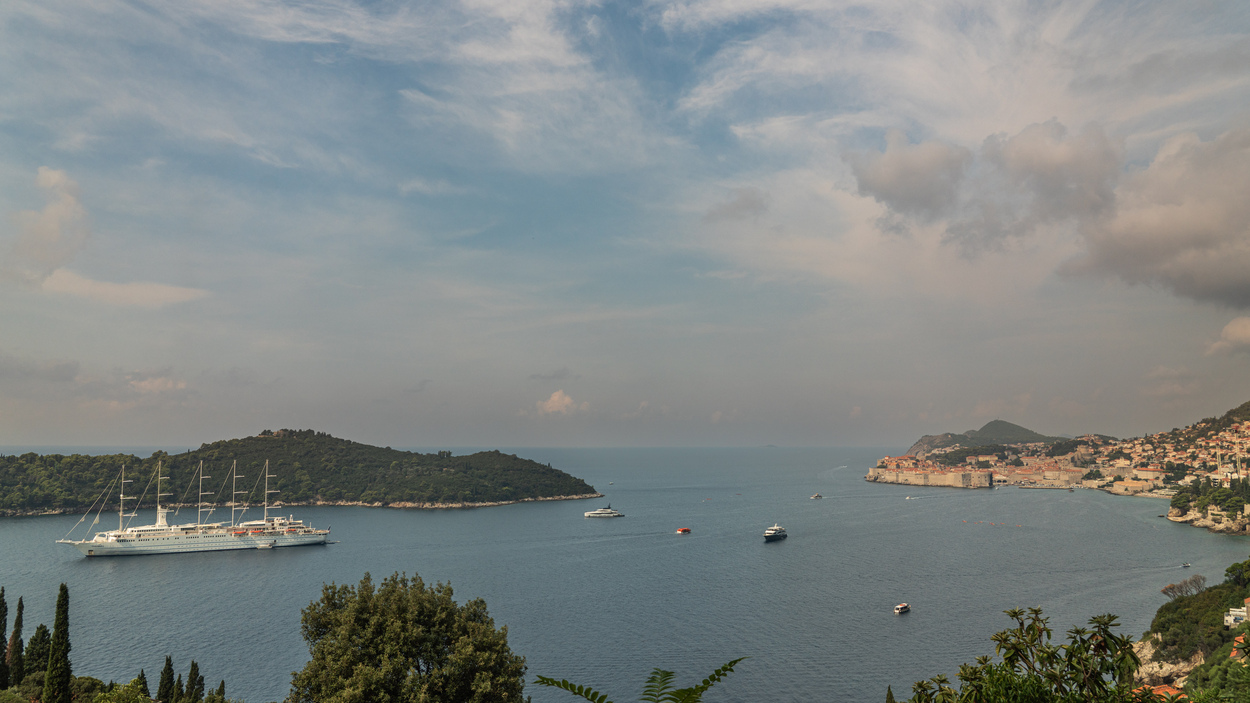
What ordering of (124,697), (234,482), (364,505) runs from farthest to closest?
1. (364,505)
2. (234,482)
3. (124,697)

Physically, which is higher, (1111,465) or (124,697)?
(1111,465)

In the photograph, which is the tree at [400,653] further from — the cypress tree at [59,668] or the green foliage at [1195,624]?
the green foliage at [1195,624]

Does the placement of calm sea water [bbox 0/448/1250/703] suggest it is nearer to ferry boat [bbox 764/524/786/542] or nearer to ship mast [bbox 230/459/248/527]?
→ ferry boat [bbox 764/524/786/542]

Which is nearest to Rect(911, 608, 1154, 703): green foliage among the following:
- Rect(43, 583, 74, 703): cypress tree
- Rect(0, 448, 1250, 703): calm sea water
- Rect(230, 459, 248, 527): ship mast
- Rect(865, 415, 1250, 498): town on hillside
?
Rect(0, 448, 1250, 703): calm sea water

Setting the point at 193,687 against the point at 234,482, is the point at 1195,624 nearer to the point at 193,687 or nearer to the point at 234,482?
the point at 193,687

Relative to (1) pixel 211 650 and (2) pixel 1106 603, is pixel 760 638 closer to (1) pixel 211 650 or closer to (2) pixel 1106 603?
(2) pixel 1106 603

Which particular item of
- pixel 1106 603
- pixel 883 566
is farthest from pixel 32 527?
pixel 1106 603

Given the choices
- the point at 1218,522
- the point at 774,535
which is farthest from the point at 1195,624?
the point at 1218,522
